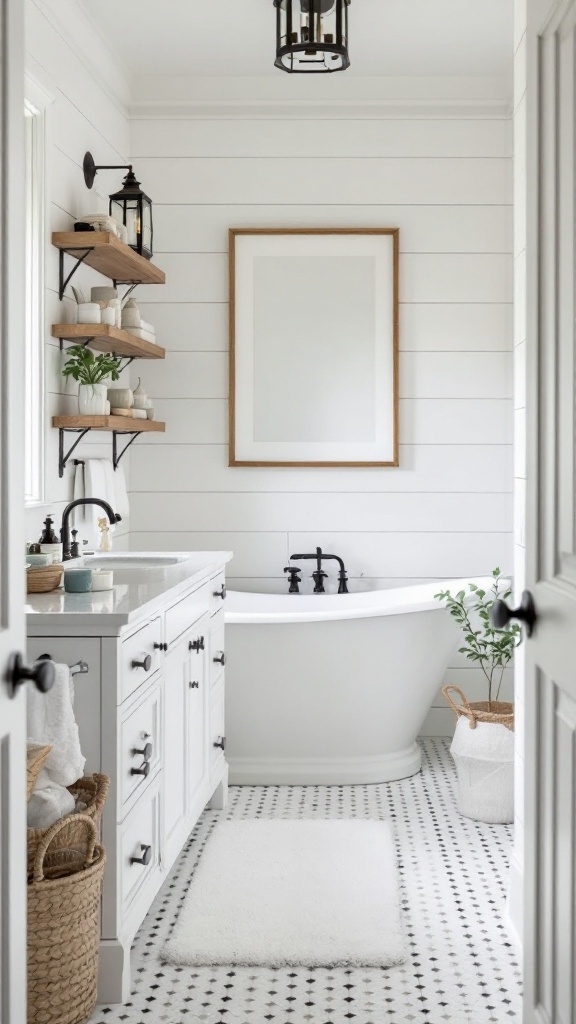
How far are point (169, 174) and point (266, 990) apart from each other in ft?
11.3

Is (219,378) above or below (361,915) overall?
above

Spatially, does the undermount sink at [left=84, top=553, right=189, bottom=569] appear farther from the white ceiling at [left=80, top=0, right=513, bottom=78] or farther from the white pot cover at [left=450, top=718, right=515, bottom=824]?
the white ceiling at [left=80, top=0, right=513, bottom=78]

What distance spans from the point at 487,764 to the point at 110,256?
226 centimetres

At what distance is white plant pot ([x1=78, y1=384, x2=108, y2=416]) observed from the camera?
11.3 feet

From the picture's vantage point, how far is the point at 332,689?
149 inches

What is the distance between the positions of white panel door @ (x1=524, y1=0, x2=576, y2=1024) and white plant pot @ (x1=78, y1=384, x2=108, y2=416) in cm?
211

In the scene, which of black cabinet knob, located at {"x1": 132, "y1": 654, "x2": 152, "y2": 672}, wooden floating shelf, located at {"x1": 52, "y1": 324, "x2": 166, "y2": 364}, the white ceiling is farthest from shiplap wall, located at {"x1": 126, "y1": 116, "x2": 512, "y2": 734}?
black cabinet knob, located at {"x1": 132, "y1": 654, "x2": 152, "y2": 672}

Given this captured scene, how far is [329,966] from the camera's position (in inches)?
96.3

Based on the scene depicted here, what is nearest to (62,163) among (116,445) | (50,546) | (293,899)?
(116,445)

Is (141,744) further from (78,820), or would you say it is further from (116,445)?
(116,445)

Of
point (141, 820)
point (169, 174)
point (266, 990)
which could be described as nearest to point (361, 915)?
point (266, 990)

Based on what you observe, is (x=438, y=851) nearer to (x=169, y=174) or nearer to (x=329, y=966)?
(x=329, y=966)

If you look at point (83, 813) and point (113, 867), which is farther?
point (113, 867)

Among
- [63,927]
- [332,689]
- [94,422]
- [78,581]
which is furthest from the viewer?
[332,689]
